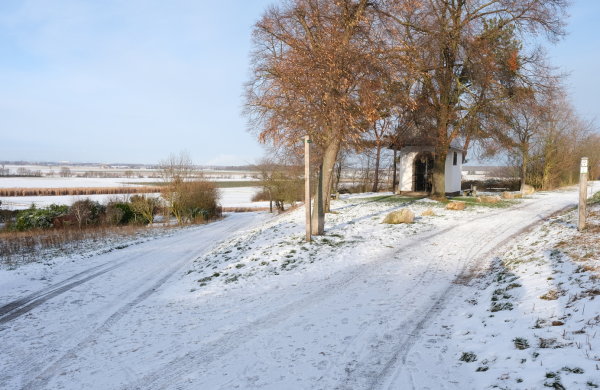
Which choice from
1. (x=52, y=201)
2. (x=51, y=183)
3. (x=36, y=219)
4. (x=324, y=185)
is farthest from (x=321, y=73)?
(x=51, y=183)

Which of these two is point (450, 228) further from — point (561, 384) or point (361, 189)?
point (361, 189)

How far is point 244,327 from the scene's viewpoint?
6812mm

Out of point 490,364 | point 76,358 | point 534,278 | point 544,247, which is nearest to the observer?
point 490,364

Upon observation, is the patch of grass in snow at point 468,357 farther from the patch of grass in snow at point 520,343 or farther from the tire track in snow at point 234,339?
the tire track in snow at point 234,339

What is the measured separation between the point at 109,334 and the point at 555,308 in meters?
7.81

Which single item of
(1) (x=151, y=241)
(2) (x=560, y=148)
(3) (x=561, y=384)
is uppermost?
(2) (x=560, y=148)

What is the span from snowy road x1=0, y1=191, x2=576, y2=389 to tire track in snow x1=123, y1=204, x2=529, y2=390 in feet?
0.08

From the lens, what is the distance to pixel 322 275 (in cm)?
950

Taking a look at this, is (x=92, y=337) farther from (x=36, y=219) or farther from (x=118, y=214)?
(x=118, y=214)

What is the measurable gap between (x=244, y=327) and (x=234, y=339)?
0.48 m

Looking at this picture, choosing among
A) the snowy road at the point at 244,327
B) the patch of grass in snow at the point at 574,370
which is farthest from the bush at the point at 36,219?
the patch of grass in snow at the point at 574,370

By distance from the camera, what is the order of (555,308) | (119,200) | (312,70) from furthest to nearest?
(119,200) → (312,70) → (555,308)

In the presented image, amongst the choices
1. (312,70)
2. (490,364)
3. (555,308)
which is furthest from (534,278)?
(312,70)

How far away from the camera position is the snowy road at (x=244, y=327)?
17.2 ft
